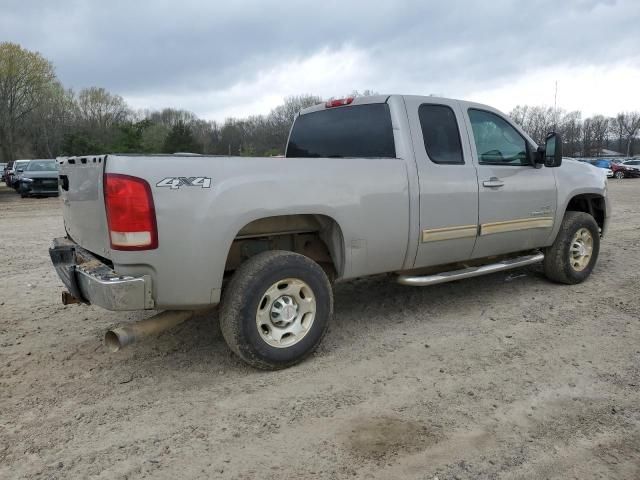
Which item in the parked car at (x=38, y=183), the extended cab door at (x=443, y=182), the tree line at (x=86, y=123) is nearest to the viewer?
the extended cab door at (x=443, y=182)

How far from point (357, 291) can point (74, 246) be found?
9.75 ft

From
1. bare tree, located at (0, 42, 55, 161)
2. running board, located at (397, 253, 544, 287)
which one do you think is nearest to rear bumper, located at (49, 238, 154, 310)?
running board, located at (397, 253, 544, 287)

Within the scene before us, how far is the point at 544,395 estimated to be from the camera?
11.0 feet

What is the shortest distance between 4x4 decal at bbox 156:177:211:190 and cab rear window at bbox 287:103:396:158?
174 cm

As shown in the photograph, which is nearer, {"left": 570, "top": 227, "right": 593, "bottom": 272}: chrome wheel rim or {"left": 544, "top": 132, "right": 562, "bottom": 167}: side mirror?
{"left": 544, "top": 132, "right": 562, "bottom": 167}: side mirror

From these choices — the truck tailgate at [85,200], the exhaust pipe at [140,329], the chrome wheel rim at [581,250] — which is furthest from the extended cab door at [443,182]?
the truck tailgate at [85,200]

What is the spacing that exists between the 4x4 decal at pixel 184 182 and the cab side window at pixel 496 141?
275cm

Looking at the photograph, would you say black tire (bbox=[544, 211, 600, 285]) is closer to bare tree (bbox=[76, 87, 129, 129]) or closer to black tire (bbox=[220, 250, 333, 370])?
black tire (bbox=[220, 250, 333, 370])

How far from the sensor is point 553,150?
16.9ft

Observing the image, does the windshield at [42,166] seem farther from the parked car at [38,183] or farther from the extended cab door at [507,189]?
the extended cab door at [507,189]

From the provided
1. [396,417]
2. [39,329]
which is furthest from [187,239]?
[39,329]

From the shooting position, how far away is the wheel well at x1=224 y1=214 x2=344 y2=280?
3.80m

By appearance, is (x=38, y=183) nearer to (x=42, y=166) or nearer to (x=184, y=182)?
(x=42, y=166)

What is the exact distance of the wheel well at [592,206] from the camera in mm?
6194
